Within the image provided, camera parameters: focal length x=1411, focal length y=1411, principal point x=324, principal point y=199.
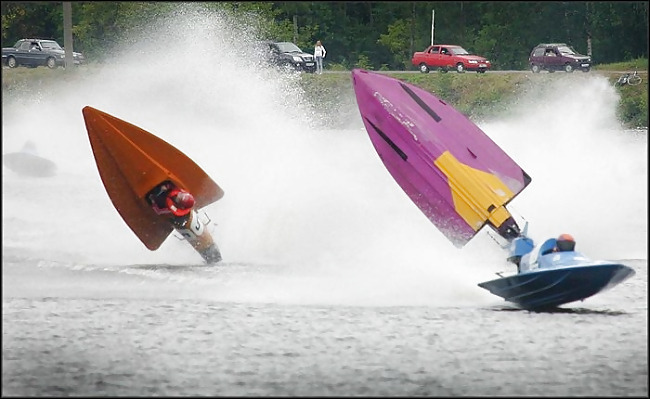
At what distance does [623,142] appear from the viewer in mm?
30422

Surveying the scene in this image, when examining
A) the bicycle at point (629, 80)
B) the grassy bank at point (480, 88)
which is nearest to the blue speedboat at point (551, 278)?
the bicycle at point (629, 80)

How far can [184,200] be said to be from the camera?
63.8 feet

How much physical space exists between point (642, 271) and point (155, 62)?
19.6 metres

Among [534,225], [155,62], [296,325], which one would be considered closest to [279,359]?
[296,325]

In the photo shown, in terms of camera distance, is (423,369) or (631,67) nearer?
(423,369)

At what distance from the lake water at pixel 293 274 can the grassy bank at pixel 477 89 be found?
20.7 feet

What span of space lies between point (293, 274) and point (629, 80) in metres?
22.2

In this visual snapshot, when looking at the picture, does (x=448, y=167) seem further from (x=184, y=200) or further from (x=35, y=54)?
(x=35, y=54)

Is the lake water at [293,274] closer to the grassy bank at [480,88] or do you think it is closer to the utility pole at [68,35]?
the utility pole at [68,35]

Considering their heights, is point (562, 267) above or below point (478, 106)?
below

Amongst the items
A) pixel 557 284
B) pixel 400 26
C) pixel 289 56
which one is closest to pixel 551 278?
pixel 557 284

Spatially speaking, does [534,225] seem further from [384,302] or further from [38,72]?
[38,72]

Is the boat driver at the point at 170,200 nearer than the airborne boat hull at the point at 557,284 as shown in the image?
No

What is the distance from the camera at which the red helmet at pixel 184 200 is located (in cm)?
1944
